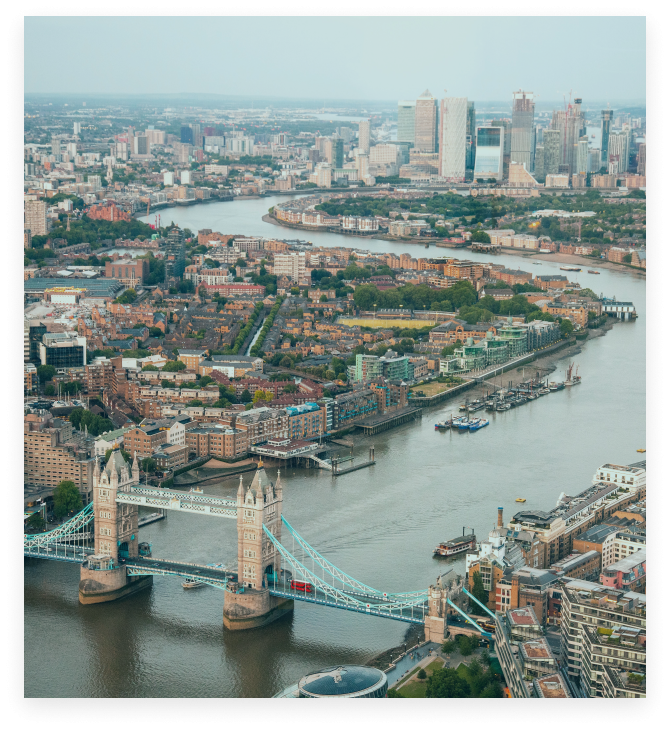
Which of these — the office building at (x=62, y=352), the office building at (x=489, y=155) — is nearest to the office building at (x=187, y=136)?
the office building at (x=489, y=155)

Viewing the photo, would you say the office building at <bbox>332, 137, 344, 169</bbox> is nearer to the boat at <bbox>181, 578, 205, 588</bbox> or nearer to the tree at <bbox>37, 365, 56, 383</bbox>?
the tree at <bbox>37, 365, 56, 383</bbox>

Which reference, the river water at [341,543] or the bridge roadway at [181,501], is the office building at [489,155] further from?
the bridge roadway at [181,501]

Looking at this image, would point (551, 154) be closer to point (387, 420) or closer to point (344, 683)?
point (387, 420)

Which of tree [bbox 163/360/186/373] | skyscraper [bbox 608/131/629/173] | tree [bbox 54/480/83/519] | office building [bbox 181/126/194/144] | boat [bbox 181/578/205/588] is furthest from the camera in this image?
office building [bbox 181/126/194/144]

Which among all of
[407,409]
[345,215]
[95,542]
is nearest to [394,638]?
[95,542]

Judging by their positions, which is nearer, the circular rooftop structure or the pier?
the circular rooftop structure

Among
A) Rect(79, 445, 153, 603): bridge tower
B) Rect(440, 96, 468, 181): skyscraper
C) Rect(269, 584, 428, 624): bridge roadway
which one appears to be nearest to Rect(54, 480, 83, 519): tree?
Rect(79, 445, 153, 603): bridge tower
